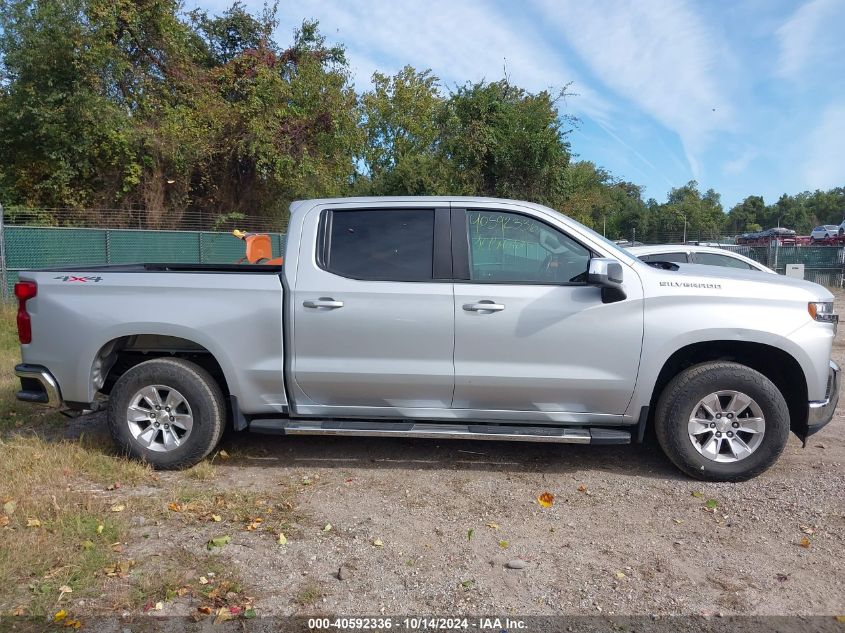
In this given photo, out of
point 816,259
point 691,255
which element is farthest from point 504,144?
point 816,259

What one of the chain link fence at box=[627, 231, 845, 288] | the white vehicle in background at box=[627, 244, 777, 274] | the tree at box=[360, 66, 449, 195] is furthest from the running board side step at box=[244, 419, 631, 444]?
the tree at box=[360, 66, 449, 195]

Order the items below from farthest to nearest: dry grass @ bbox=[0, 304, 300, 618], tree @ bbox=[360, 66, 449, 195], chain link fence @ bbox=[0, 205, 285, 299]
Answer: tree @ bbox=[360, 66, 449, 195] < chain link fence @ bbox=[0, 205, 285, 299] < dry grass @ bbox=[0, 304, 300, 618]

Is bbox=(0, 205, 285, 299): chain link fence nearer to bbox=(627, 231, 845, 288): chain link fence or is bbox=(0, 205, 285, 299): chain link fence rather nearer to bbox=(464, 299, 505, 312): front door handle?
bbox=(464, 299, 505, 312): front door handle

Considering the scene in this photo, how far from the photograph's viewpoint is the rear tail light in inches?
180

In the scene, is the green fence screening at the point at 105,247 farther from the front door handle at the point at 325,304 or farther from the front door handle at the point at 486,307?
the front door handle at the point at 486,307

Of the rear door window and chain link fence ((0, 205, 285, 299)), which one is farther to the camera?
chain link fence ((0, 205, 285, 299))

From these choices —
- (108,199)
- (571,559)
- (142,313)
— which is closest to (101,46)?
(108,199)

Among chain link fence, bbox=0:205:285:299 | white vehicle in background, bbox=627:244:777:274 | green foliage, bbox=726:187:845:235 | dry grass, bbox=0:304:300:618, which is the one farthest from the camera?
green foliage, bbox=726:187:845:235

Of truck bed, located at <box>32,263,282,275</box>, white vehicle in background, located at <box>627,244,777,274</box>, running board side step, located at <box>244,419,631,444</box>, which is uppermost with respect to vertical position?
white vehicle in background, located at <box>627,244,777,274</box>

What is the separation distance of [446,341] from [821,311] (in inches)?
98.0

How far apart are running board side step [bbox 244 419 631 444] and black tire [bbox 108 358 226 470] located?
31 cm

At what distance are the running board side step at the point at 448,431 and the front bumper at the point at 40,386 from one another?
141cm

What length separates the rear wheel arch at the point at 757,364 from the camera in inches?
171

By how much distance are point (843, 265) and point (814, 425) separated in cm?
1865
